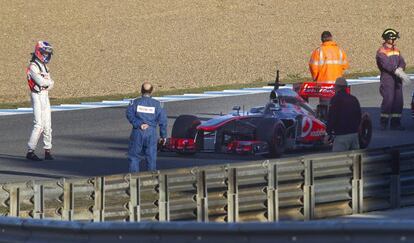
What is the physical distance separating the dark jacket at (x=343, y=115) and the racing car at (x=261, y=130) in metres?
2.00

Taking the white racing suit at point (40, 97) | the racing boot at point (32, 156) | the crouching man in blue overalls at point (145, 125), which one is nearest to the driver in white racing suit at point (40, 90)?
the white racing suit at point (40, 97)

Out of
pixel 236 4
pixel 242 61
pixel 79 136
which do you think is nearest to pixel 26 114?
pixel 79 136

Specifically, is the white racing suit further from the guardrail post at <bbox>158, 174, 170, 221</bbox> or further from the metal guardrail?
the metal guardrail

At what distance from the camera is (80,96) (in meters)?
28.9

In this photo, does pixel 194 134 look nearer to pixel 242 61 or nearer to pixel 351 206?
pixel 351 206

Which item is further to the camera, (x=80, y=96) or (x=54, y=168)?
(x=80, y=96)

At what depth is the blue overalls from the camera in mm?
16031

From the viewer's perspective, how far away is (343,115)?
53.1ft

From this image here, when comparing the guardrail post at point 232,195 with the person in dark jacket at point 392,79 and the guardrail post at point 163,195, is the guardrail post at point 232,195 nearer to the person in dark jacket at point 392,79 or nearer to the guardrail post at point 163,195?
the guardrail post at point 163,195

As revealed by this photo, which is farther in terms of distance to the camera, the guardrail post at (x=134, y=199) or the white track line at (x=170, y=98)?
the white track line at (x=170, y=98)

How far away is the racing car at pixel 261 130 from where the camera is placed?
18141mm

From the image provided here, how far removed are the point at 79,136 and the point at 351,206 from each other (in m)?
7.82

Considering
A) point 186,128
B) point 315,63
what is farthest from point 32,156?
point 315,63

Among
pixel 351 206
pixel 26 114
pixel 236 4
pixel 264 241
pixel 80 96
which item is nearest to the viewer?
pixel 264 241
